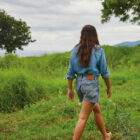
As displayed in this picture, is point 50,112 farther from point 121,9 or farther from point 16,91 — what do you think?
point 121,9

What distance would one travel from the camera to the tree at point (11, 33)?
109 feet

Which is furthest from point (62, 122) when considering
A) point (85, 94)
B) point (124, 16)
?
point (124, 16)

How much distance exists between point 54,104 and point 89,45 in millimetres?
4150

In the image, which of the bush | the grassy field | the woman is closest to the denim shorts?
the woman

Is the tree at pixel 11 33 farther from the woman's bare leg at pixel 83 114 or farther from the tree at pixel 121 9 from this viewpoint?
the woman's bare leg at pixel 83 114

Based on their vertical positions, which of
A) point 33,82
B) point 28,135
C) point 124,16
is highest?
point 124,16

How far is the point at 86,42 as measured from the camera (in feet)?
12.9

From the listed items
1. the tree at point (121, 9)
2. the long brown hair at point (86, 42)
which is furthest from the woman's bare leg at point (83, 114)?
the tree at point (121, 9)

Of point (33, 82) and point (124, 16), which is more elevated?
point (124, 16)

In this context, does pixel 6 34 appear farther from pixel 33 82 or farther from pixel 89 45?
pixel 89 45

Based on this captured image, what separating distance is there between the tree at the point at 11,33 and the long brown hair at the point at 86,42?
3007 cm

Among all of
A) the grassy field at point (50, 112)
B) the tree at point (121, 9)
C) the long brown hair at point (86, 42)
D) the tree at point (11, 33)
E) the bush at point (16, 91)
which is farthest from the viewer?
the tree at point (11, 33)

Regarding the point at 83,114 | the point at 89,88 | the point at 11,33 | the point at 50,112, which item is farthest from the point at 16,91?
the point at 11,33

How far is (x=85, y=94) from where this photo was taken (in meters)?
3.90
